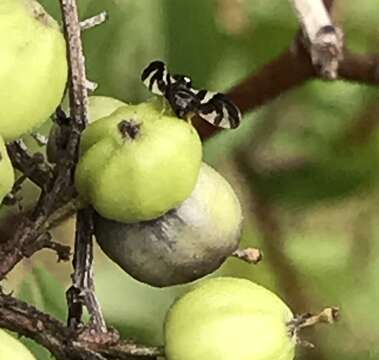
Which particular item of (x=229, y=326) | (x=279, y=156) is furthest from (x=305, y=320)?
(x=279, y=156)

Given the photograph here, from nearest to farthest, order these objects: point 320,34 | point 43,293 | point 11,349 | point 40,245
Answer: point 11,349, point 40,245, point 320,34, point 43,293

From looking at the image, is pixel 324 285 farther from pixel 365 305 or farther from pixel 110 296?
pixel 110 296

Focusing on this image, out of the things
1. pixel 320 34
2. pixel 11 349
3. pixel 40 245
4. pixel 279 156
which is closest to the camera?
pixel 11 349

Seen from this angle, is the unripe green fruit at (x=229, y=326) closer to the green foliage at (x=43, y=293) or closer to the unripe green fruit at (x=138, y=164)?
the unripe green fruit at (x=138, y=164)

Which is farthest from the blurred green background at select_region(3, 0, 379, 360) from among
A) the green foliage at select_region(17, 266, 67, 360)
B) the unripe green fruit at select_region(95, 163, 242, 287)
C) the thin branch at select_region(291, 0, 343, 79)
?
the unripe green fruit at select_region(95, 163, 242, 287)

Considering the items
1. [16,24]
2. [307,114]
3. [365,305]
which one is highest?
[16,24]

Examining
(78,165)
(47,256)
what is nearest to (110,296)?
(47,256)

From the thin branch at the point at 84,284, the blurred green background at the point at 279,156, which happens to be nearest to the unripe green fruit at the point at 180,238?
the thin branch at the point at 84,284

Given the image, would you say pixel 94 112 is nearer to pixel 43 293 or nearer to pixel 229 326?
pixel 229 326
